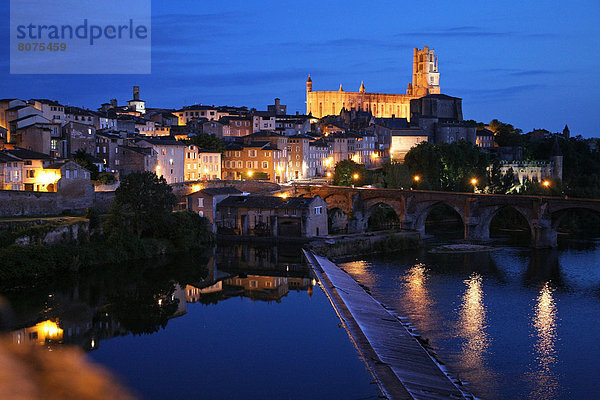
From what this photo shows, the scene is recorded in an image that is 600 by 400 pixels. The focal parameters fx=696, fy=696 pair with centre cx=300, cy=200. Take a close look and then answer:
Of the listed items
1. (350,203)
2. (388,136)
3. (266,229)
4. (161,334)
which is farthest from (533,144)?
(161,334)

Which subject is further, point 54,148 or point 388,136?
point 388,136

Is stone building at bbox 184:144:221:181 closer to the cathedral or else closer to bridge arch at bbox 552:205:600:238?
bridge arch at bbox 552:205:600:238

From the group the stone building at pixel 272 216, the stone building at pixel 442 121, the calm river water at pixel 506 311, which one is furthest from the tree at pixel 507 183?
the stone building at pixel 272 216

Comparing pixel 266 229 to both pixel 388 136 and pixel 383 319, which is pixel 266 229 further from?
pixel 388 136

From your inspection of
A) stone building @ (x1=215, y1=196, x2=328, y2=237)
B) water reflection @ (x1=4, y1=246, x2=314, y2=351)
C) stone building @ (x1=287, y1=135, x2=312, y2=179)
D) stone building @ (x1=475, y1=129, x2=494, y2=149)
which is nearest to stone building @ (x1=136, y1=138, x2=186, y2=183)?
stone building @ (x1=215, y1=196, x2=328, y2=237)

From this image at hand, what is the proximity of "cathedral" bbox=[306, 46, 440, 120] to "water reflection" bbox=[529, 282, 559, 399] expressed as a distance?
→ 2821 inches

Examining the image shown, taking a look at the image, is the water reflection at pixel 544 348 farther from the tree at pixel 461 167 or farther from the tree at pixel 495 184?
the tree at pixel 495 184

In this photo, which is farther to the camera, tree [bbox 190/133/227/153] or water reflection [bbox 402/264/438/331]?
tree [bbox 190/133/227/153]

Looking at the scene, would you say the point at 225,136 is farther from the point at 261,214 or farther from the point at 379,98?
the point at 379,98

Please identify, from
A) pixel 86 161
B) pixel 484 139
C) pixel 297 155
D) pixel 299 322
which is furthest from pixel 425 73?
pixel 299 322

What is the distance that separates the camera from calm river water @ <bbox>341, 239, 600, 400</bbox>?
17.0m

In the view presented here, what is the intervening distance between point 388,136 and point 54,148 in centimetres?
3867

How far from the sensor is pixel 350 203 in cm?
4328

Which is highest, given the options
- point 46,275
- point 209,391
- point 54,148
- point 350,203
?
point 54,148
